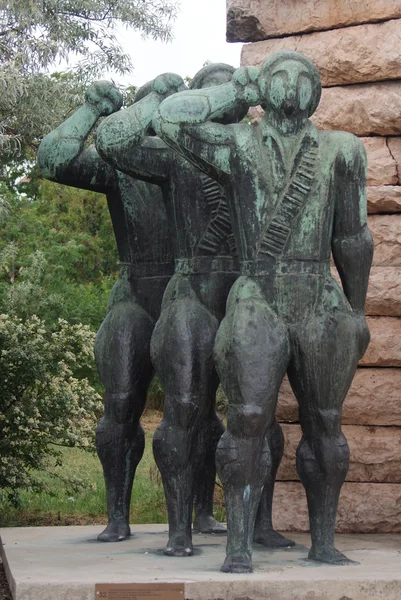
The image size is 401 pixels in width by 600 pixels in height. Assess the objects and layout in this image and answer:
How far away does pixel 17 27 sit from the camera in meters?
14.3

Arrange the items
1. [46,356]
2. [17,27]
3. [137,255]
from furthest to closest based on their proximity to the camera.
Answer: [17,27] < [46,356] < [137,255]

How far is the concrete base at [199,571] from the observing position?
18.0ft

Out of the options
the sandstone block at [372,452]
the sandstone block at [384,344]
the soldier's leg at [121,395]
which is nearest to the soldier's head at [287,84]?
the soldier's leg at [121,395]

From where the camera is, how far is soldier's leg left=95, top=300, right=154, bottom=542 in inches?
264

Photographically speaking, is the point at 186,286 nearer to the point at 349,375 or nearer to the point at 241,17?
the point at 349,375

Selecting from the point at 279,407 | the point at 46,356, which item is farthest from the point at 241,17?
the point at 46,356

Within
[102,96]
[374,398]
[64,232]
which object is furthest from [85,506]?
[64,232]

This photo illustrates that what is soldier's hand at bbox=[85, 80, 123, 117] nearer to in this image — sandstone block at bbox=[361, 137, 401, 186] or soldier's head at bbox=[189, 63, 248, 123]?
soldier's head at bbox=[189, 63, 248, 123]

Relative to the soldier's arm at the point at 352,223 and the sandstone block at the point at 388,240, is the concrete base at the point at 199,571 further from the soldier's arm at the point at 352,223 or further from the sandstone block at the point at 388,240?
the sandstone block at the point at 388,240

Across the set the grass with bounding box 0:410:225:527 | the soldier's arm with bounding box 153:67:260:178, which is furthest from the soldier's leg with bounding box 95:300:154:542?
the grass with bounding box 0:410:225:527

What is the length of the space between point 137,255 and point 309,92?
1464 mm

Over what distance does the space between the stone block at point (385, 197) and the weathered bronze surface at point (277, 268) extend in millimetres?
1476

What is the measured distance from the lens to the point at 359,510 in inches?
294

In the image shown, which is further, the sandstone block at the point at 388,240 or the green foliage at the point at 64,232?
the green foliage at the point at 64,232
